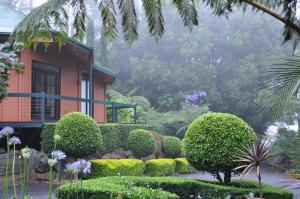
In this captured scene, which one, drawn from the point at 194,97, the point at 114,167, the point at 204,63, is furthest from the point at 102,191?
the point at 204,63

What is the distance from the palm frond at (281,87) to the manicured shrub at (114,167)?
6803 millimetres

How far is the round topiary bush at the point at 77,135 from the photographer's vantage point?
14133mm

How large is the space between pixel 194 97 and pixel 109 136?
52.0ft

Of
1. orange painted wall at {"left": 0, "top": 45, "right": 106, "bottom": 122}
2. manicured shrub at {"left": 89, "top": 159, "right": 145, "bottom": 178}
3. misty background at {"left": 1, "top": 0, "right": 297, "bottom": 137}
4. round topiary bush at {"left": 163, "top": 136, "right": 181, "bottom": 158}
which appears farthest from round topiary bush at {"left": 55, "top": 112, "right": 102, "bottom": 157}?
misty background at {"left": 1, "top": 0, "right": 297, "bottom": 137}

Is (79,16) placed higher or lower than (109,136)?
higher

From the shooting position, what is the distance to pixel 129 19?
9875 mm

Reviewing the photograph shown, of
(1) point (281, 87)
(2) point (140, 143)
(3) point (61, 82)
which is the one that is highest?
(3) point (61, 82)

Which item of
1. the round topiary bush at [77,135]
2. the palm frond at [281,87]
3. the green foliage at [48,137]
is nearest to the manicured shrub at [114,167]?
the round topiary bush at [77,135]

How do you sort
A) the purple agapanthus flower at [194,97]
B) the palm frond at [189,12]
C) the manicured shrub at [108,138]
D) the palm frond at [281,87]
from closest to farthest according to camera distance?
the palm frond at [281,87], the palm frond at [189,12], the manicured shrub at [108,138], the purple agapanthus flower at [194,97]

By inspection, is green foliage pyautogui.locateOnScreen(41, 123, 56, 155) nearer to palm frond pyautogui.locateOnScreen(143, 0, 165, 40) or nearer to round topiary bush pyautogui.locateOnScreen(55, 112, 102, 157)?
round topiary bush pyautogui.locateOnScreen(55, 112, 102, 157)

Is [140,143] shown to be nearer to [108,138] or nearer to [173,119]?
[108,138]

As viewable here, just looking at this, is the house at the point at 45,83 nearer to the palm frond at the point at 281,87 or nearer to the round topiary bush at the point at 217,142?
the round topiary bush at the point at 217,142

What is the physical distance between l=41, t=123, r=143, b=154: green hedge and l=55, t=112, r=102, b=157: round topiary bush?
957 millimetres

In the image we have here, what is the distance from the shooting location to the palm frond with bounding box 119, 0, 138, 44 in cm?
953
